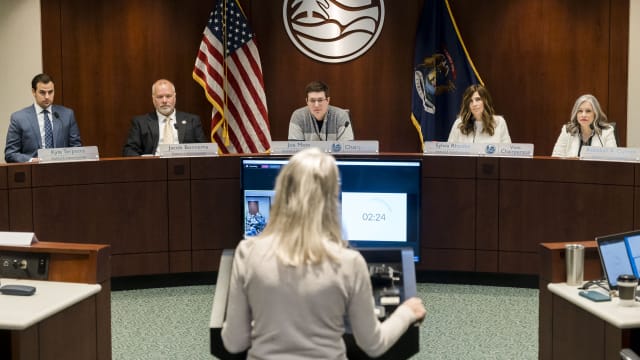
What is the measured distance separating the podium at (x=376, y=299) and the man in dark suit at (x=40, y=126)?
4333 mm

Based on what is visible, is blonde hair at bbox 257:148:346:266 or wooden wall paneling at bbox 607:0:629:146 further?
wooden wall paneling at bbox 607:0:629:146

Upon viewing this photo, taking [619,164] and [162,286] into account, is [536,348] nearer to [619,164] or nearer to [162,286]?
[619,164]

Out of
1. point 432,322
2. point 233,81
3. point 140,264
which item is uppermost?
point 233,81

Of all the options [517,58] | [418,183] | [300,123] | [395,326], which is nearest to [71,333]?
[395,326]

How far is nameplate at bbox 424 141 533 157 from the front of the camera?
6.40 m

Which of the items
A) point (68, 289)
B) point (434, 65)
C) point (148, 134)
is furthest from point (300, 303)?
point (434, 65)

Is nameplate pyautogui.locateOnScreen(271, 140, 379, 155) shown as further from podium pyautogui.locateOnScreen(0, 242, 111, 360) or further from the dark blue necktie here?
podium pyautogui.locateOnScreen(0, 242, 111, 360)

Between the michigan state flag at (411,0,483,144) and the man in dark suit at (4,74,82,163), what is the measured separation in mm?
3337

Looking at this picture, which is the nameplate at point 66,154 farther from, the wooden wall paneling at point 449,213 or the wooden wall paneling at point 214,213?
the wooden wall paneling at point 449,213

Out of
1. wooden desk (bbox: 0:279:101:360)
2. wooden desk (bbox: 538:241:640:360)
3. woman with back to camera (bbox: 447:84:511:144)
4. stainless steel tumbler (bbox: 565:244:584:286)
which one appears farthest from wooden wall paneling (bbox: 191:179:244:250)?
stainless steel tumbler (bbox: 565:244:584:286)

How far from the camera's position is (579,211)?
247 inches

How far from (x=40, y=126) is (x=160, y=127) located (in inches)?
39.4

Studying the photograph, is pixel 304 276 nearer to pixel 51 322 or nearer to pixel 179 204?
pixel 51 322

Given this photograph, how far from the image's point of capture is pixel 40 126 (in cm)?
709
